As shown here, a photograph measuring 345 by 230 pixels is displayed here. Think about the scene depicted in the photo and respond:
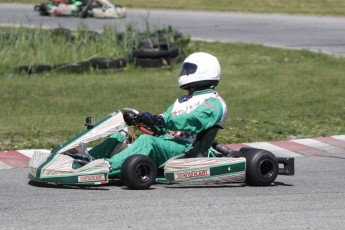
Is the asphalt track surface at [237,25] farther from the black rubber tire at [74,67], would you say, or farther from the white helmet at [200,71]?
the white helmet at [200,71]

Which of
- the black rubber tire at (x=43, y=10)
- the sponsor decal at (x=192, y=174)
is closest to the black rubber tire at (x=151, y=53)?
the sponsor decal at (x=192, y=174)

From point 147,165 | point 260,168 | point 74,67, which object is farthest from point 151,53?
point 147,165

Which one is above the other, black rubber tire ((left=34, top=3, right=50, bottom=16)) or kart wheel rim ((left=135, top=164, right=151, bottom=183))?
black rubber tire ((left=34, top=3, right=50, bottom=16))

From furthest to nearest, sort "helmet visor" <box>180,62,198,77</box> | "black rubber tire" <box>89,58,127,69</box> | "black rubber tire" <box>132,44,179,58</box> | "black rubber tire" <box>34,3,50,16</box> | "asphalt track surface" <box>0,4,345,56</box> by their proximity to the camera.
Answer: "black rubber tire" <box>34,3,50,16</box> < "asphalt track surface" <box>0,4,345,56</box> < "black rubber tire" <box>132,44,179,58</box> < "black rubber tire" <box>89,58,127,69</box> < "helmet visor" <box>180,62,198,77</box>

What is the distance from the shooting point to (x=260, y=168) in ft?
22.8

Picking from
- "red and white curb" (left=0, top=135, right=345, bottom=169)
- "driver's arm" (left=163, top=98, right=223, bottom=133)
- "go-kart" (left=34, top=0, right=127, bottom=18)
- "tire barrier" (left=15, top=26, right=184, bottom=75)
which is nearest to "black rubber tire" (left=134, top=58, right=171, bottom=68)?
"tire barrier" (left=15, top=26, right=184, bottom=75)

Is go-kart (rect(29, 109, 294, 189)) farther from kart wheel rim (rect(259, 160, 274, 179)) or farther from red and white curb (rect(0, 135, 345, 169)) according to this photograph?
red and white curb (rect(0, 135, 345, 169))

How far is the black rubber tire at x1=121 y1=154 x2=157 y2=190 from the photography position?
256 inches

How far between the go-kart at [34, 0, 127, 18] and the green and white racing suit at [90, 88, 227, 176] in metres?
16.6

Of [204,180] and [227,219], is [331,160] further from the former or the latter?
[227,219]

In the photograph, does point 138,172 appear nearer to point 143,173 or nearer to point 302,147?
point 143,173

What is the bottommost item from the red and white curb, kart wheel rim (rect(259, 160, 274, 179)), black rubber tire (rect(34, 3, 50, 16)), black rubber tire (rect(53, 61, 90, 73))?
the red and white curb

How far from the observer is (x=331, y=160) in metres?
8.36

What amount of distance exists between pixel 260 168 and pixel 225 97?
4.94m
